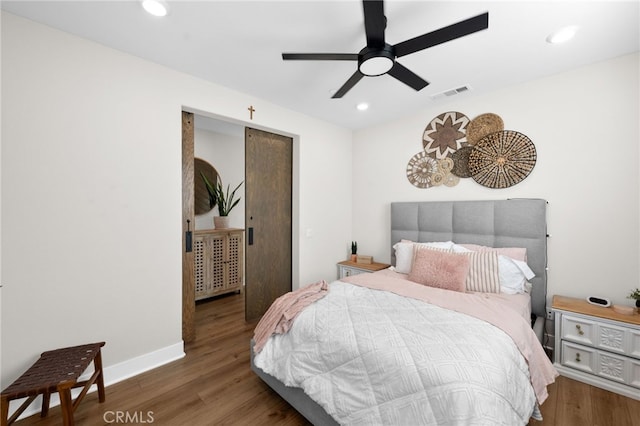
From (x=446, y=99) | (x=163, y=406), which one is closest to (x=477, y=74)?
(x=446, y=99)

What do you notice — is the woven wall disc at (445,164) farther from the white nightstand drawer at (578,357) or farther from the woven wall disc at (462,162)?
the white nightstand drawer at (578,357)

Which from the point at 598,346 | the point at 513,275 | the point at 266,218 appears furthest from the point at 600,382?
the point at 266,218

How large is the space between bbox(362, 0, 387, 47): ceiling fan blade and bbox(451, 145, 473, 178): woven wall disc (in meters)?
1.90

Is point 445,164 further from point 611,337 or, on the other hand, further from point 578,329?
point 611,337

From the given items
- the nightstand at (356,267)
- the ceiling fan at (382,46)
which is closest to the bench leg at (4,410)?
the ceiling fan at (382,46)

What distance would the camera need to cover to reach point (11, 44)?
5.67ft

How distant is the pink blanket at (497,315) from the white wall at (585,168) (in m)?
1.12

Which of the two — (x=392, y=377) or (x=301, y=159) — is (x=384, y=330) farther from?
(x=301, y=159)

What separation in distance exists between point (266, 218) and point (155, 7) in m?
2.21

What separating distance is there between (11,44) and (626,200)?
15.5ft

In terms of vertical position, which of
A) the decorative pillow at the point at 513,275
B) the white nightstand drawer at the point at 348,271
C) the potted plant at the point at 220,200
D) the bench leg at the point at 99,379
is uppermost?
the potted plant at the point at 220,200

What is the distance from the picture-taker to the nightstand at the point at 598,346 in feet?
6.18

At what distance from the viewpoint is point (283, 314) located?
6.21ft

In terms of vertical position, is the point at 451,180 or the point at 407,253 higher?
the point at 451,180
